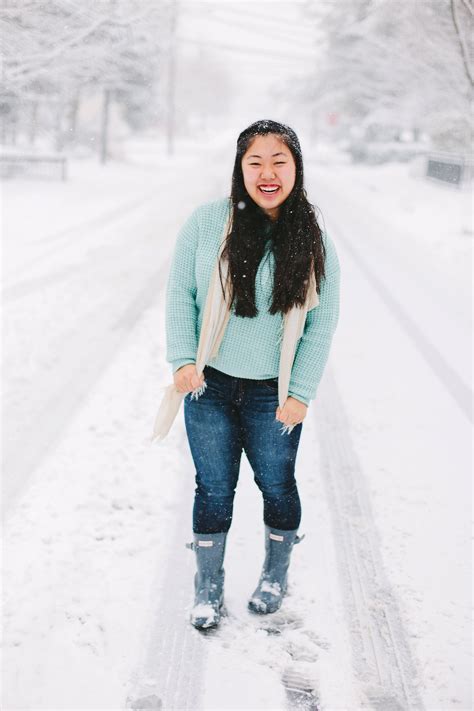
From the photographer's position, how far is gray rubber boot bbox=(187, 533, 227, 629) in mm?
2500

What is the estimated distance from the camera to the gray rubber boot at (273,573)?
2.59 m

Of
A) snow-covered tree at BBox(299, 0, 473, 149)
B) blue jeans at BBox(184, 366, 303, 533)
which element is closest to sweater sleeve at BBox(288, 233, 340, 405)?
blue jeans at BBox(184, 366, 303, 533)

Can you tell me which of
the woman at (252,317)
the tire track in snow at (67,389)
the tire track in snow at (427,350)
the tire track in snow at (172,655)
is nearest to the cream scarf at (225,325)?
the woman at (252,317)

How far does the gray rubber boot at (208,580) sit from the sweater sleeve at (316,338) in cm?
70

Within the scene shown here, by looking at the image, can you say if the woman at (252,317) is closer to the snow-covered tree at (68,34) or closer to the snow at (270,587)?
the snow at (270,587)

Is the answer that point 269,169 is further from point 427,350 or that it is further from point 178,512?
point 427,350

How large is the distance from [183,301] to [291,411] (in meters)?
0.54

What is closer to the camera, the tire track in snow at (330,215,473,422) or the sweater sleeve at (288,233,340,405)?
the sweater sleeve at (288,233,340,405)

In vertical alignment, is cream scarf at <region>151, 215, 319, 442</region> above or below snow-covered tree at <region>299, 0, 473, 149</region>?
below

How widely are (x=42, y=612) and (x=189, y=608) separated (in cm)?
59

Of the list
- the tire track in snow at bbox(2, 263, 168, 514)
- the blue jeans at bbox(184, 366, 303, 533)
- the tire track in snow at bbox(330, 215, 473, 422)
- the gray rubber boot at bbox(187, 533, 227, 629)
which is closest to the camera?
the blue jeans at bbox(184, 366, 303, 533)

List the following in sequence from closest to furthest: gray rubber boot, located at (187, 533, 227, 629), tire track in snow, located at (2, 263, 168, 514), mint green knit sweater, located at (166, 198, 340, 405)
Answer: mint green knit sweater, located at (166, 198, 340, 405) < gray rubber boot, located at (187, 533, 227, 629) < tire track in snow, located at (2, 263, 168, 514)

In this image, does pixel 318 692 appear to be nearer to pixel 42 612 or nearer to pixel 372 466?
pixel 42 612

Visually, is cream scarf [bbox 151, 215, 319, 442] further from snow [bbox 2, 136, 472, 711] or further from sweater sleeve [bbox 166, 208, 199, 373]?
snow [bbox 2, 136, 472, 711]
